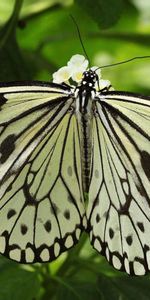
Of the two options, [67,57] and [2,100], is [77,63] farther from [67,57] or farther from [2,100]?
[67,57]

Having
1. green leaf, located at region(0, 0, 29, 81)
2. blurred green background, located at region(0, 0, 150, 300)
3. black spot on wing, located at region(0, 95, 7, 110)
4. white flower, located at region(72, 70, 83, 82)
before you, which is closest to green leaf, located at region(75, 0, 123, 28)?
blurred green background, located at region(0, 0, 150, 300)

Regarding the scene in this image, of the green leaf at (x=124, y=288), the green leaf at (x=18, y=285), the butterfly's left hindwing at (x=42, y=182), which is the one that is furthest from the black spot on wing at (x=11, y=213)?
the green leaf at (x=124, y=288)

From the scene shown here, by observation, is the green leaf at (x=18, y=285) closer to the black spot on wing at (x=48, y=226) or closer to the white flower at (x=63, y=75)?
the black spot on wing at (x=48, y=226)

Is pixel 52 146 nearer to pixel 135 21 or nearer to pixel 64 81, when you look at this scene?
pixel 64 81

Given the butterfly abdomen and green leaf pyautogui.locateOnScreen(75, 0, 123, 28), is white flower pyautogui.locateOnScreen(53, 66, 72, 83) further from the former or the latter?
green leaf pyautogui.locateOnScreen(75, 0, 123, 28)

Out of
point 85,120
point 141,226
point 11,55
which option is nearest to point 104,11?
point 11,55

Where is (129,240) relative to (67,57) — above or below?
below
